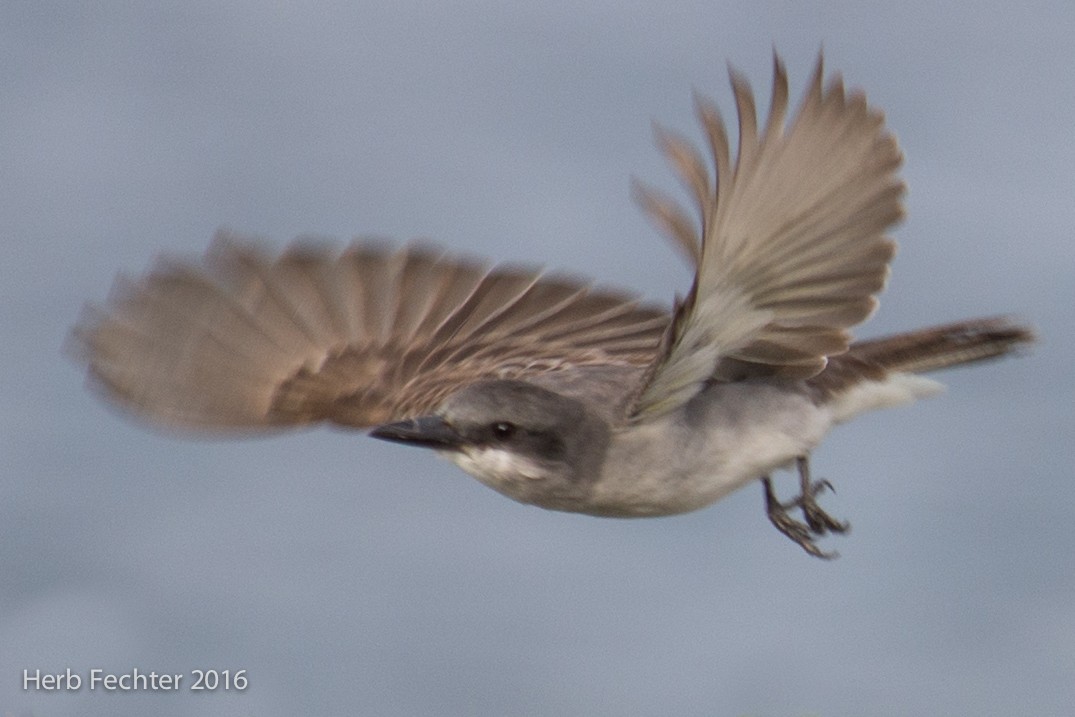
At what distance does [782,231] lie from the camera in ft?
22.4

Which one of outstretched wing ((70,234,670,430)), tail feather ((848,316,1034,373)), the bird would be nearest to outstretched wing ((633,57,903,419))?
the bird

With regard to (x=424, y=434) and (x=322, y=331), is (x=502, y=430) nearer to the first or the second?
(x=424, y=434)

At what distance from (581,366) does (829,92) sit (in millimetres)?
2183

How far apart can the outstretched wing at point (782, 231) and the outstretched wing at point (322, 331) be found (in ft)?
5.33

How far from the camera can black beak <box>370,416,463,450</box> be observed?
7.41m

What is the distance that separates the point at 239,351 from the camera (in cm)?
952

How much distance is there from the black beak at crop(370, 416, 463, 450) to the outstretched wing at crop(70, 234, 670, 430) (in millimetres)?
1385

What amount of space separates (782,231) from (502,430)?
56.1 inches

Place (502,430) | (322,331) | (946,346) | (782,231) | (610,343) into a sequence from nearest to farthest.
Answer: (782,231)
(502,430)
(946,346)
(610,343)
(322,331)

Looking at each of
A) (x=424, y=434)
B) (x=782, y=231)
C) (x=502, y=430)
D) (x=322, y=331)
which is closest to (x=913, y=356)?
(x=782, y=231)

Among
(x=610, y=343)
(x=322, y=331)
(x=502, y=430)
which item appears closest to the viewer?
(x=502, y=430)

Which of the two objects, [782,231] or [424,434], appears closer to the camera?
[782,231]

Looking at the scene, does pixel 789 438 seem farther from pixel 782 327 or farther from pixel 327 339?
pixel 327 339

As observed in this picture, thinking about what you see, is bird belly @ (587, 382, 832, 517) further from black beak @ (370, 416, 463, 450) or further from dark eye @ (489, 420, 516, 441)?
black beak @ (370, 416, 463, 450)
